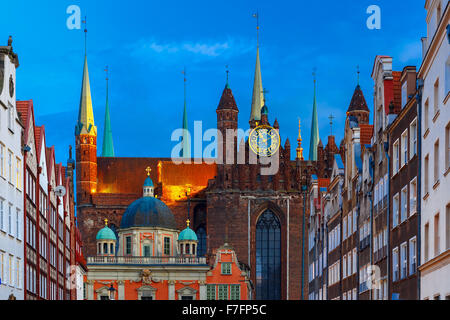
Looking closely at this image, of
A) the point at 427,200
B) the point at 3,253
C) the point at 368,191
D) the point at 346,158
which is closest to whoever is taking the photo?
the point at 427,200

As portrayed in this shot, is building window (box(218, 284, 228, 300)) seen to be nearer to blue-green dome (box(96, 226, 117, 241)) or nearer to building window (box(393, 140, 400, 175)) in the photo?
blue-green dome (box(96, 226, 117, 241))

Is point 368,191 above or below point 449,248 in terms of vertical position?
above

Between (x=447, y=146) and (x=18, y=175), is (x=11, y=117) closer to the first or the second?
(x=18, y=175)

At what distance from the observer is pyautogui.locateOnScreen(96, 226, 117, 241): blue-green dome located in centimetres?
13406

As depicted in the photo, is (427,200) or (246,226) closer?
(427,200)

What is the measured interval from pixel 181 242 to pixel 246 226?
8.78m

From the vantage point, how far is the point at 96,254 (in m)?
136

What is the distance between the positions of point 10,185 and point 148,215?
291 ft

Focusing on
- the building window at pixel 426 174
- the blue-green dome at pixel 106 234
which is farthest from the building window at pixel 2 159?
the blue-green dome at pixel 106 234

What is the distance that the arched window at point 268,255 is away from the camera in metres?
136

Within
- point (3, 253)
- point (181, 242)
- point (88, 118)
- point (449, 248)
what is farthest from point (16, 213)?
point (88, 118)
